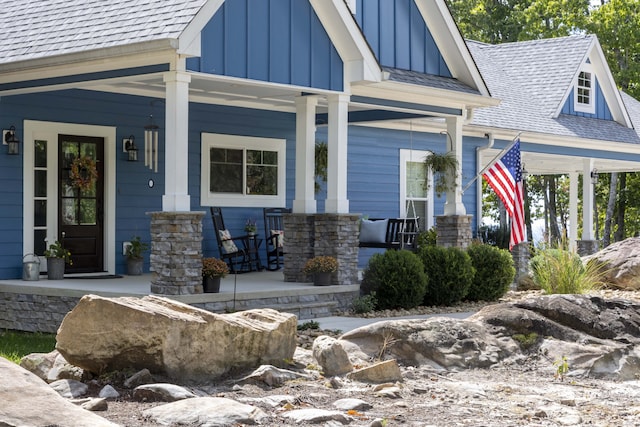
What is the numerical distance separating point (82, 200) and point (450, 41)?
20.8ft

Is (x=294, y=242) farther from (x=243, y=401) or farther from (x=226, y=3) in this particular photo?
(x=243, y=401)

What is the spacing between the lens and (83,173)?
46.9 ft

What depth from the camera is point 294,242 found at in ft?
46.9

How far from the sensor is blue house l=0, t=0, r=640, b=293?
11.7m

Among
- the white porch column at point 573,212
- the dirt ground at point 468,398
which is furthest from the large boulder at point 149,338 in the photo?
the white porch column at point 573,212

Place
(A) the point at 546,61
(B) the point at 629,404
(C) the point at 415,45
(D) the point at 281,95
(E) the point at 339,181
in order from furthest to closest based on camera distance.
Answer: (A) the point at 546,61, (C) the point at 415,45, (D) the point at 281,95, (E) the point at 339,181, (B) the point at 629,404

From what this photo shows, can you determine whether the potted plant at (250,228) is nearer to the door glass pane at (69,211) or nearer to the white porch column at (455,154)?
the door glass pane at (69,211)

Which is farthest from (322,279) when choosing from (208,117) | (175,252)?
(208,117)

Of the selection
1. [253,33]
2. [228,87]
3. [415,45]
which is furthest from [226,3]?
[415,45]

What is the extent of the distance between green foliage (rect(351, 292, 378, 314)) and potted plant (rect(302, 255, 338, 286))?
47 cm

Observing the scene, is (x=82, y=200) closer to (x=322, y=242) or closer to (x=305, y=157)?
(x=305, y=157)

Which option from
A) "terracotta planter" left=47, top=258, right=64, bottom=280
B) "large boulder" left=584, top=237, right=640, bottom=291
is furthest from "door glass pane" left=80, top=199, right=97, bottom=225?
"large boulder" left=584, top=237, right=640, bottom=291

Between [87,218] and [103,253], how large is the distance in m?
0.56

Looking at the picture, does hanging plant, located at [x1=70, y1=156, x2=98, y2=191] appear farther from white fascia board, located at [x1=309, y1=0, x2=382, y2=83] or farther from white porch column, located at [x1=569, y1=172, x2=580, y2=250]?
white porch column, located at [x1=569, y1=172, x2=580, y2=250]
